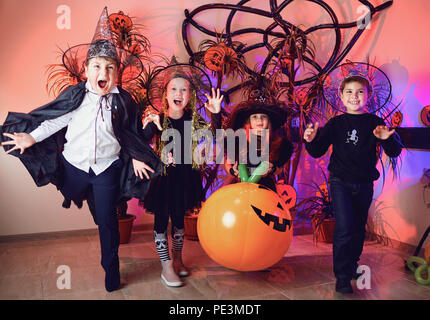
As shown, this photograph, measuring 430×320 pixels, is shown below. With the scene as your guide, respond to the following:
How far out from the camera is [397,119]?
125 inches

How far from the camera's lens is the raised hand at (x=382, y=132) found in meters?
2.33

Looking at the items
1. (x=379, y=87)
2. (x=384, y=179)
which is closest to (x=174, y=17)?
(x=379, y=87)

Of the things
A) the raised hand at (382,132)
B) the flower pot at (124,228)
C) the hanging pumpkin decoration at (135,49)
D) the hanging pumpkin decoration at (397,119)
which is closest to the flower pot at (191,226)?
the flower pot at (124,228)

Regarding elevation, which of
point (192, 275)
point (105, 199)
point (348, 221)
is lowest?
point (192, 275)

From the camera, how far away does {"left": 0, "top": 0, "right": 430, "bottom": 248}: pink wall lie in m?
3.10

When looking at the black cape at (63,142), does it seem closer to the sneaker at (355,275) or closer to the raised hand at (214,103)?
the raised hand at (214,103)

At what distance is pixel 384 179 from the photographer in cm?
339

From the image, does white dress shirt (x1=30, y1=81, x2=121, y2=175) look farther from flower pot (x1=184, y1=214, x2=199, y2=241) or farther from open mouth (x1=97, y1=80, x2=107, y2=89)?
flower pot (x1=184, y1=214, x2=199, y2=241)

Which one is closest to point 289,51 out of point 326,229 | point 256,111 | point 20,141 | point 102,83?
point 256,111

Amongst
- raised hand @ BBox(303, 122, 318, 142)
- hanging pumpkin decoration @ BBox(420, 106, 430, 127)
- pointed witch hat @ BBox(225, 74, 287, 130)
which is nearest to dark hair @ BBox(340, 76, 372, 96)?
raised hand @ BBox(303, 122, 318, 142)

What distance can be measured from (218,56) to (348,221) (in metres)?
1.86

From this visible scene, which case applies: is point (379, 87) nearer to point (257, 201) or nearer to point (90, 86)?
point (257, 201)

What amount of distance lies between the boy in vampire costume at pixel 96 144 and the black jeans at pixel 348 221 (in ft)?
4.06

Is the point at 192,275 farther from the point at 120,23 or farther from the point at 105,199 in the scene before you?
the point at 120,23
